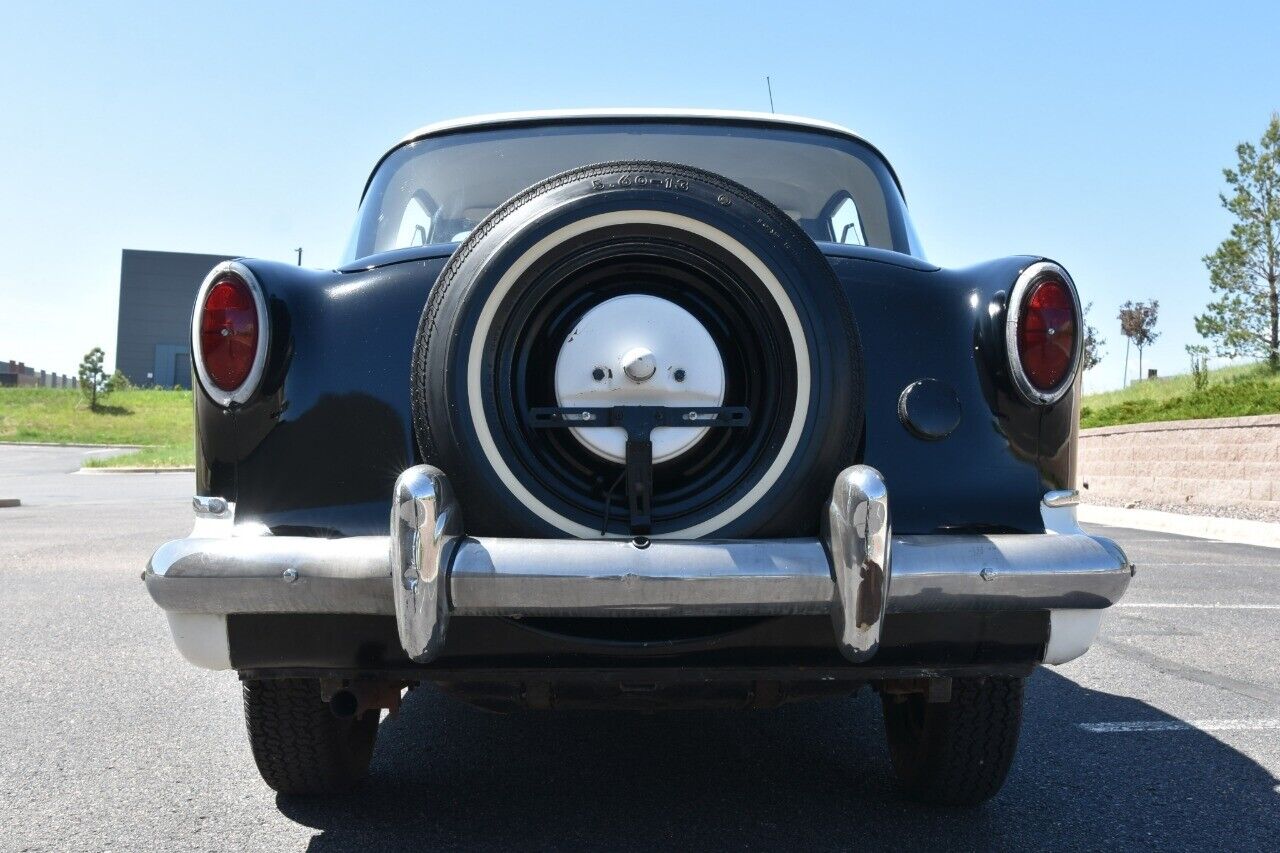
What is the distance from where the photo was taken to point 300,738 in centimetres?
256

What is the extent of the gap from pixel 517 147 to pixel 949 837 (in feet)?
7.40

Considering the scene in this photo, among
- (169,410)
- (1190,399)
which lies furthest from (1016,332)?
(169,410)

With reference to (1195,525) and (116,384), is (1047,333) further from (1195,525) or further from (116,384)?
(116,384)

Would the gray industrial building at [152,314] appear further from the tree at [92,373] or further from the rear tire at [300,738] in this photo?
the rear tire at [300,738]

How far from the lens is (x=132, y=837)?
249cm

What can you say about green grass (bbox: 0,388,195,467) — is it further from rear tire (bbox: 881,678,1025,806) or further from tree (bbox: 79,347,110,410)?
rear tire (bbox: 881,678,1025,806)

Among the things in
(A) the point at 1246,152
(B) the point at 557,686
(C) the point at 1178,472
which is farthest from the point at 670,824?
(A) the point at 1246,152

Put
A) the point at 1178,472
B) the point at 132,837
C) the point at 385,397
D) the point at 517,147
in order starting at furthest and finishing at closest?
the point at 1178,472 → the point at 517,147 → the point at 132,837 → the point at 385,397

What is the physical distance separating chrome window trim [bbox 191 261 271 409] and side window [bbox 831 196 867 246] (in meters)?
1.80

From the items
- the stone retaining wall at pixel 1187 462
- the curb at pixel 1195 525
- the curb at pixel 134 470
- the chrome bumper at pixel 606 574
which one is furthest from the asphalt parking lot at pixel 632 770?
the curb at pixel 134 470

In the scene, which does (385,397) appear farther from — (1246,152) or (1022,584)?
(1246,152)

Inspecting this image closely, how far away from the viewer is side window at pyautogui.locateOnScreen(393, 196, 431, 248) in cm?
318

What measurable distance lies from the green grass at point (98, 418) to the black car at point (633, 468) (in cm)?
4524

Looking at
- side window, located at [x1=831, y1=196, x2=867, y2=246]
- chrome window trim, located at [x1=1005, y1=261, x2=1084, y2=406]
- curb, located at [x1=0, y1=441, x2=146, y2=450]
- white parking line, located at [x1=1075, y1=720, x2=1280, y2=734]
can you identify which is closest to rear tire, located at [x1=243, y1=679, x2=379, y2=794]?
chrome window trim, located at [x1=1005, y1=261, x2=1084, y2=406]
